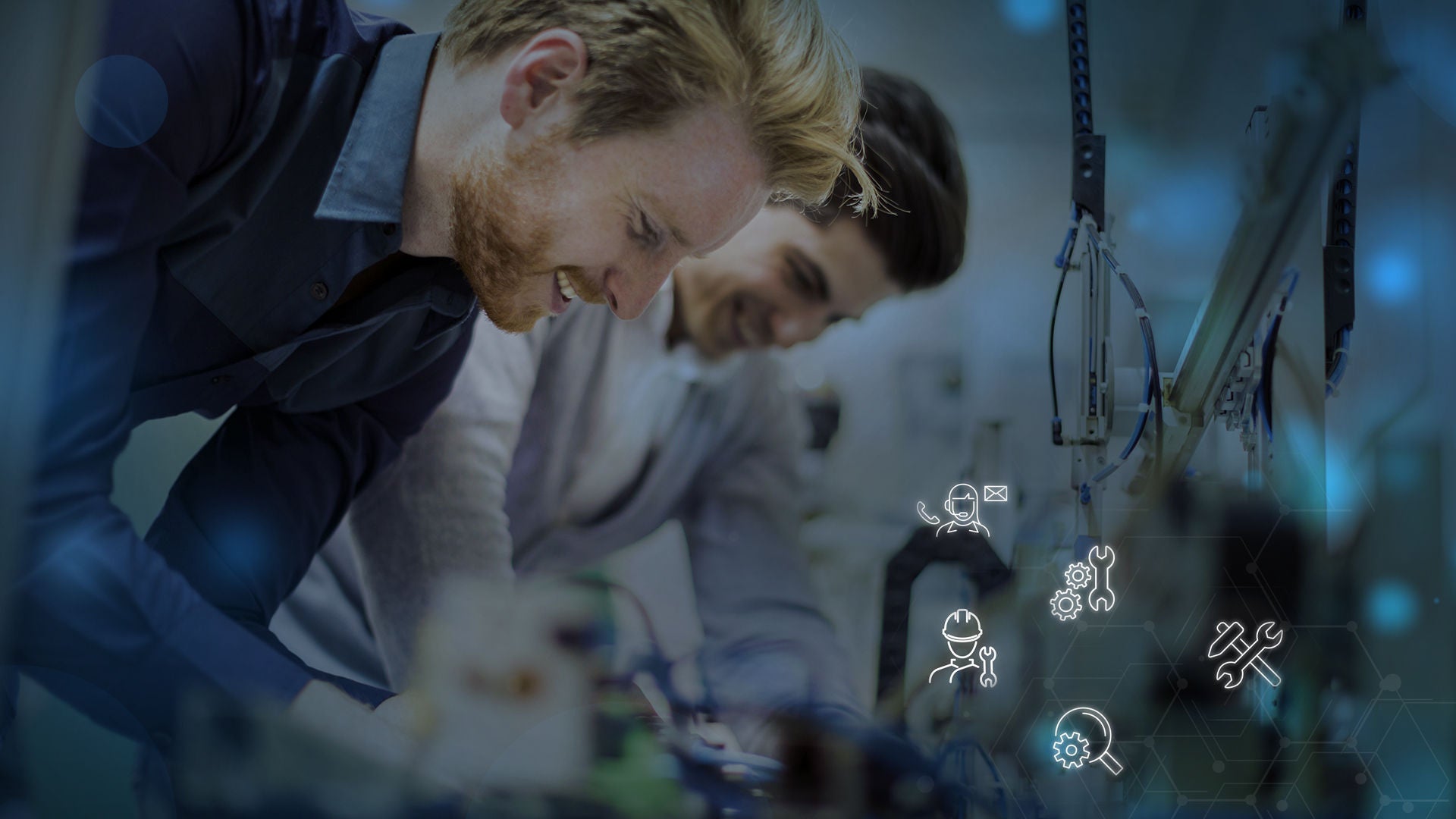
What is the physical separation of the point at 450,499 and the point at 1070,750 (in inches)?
24.8

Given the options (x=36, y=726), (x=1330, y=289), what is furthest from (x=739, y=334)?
(x=36, y=726)

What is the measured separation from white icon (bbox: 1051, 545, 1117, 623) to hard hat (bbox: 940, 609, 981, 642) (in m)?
0.07

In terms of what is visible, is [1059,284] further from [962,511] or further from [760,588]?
[760,588]

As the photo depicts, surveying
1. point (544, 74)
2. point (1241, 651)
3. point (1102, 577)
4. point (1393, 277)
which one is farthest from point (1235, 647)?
point (544, 74)

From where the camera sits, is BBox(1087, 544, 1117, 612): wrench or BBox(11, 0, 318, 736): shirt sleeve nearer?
BBox(11, 0, 318, 736): shirt sleeve

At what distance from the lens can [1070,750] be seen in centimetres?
92

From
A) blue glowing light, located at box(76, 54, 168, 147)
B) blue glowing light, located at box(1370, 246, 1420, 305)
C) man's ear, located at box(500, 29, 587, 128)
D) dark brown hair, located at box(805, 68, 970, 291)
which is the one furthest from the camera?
dark brown hair, located at box(805, 68, 970, 291)

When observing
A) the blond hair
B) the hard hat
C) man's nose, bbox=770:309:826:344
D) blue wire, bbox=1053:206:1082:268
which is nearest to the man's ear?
the blond hair

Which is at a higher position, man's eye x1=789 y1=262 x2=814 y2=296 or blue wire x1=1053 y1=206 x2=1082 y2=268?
blue wire x1=1053 y1=206 x2=1082 y2=268

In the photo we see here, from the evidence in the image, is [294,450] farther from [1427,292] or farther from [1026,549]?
[1427,292]

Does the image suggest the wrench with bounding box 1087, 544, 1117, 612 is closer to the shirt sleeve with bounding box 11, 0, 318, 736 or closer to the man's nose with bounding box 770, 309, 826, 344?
the man's nose with bounding box 770, 309, 826, 344

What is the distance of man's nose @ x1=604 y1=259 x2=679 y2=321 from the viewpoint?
2.79 ft

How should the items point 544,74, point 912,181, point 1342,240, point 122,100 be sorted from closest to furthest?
point 122,100
point 544,74
point 1342,240
point 912,181

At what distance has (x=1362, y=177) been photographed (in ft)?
2.93
